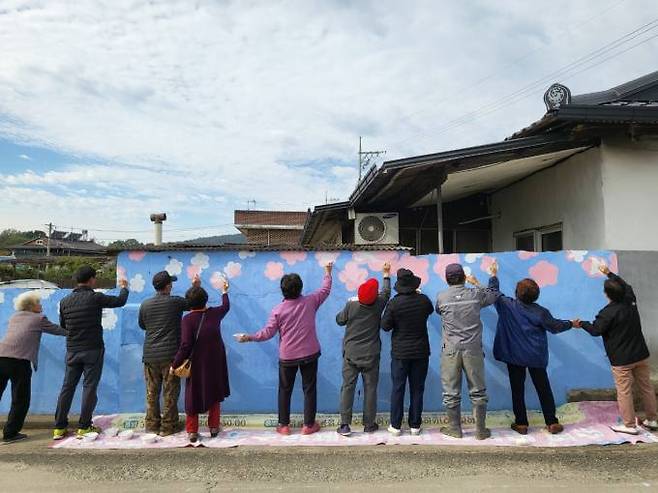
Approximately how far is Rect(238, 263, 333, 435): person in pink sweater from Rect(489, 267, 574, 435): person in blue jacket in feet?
5.91

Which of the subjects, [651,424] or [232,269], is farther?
[232,269]

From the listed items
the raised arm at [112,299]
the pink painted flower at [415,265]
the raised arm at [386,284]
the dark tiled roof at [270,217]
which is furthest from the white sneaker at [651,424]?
the dark tiled roof at [270,217]

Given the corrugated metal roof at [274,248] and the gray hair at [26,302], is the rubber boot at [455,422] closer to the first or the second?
the corrugated metal roof at [274,248]

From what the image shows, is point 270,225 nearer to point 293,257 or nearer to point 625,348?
point 293,257

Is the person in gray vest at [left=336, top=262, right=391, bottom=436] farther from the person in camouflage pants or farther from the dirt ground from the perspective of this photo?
the person in camouflage pants

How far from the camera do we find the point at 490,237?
9508 mm

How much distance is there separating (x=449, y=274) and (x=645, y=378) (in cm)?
203

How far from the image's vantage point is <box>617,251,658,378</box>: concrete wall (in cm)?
519

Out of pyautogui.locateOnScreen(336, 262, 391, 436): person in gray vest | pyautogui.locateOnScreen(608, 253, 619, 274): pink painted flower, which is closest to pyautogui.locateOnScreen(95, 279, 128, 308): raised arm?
pyautogui.locateOnScreen(336, 262, 391, 436): person in gray vest

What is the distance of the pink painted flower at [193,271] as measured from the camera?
517 centimetres

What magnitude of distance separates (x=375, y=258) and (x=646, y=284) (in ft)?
9.78

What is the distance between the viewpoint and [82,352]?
15.0 ft

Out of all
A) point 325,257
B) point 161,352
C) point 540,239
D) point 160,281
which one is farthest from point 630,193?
point 161,352

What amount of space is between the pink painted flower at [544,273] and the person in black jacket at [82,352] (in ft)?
Answer: 14.1
